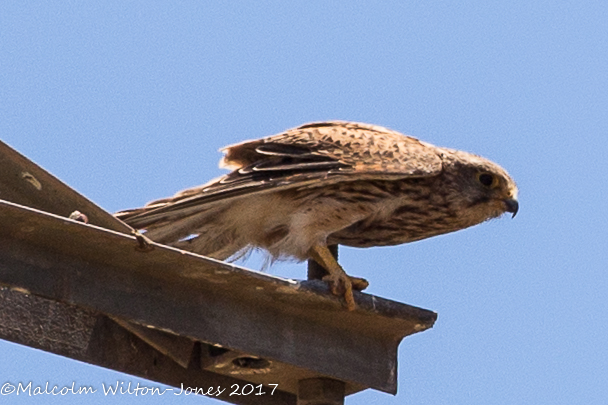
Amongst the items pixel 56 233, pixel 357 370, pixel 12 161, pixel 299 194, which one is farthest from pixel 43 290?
pixel 299 194

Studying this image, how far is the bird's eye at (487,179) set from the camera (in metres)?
7.50

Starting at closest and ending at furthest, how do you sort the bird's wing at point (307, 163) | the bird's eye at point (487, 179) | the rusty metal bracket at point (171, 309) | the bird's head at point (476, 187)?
the rusty metal bracket at point (171, 309), the bird's wing at point (307, 163), the bird's head at point (476, 187), the bird's eye at point (487, 179)

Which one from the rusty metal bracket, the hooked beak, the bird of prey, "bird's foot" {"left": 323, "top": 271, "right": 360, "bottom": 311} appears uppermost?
the hooked beak

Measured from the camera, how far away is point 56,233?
4.33 meters

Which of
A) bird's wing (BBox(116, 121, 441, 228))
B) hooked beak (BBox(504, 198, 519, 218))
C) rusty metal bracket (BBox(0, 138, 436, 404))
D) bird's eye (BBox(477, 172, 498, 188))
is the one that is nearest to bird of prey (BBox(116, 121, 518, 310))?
bird's wing (BBox(116, 121, 441, 228))

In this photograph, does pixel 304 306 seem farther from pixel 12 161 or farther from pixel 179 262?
pixel 12 161

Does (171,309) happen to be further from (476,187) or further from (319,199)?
(476,187)

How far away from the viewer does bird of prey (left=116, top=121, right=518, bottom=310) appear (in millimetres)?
6375

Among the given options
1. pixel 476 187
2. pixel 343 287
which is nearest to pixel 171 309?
pixel 343 287

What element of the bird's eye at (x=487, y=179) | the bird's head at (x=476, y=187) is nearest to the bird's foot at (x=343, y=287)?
the bird's head at (x=476, y=187)

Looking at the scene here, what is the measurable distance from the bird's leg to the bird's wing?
15.5 inches

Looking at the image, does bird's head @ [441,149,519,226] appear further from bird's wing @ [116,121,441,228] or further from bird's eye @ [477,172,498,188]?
bird's wing @ [116,121,441,228]

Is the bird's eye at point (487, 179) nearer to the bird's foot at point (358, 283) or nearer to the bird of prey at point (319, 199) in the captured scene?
the bird of prey at point (319, 199)

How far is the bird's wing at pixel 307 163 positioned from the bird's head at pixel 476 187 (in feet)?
0.49
